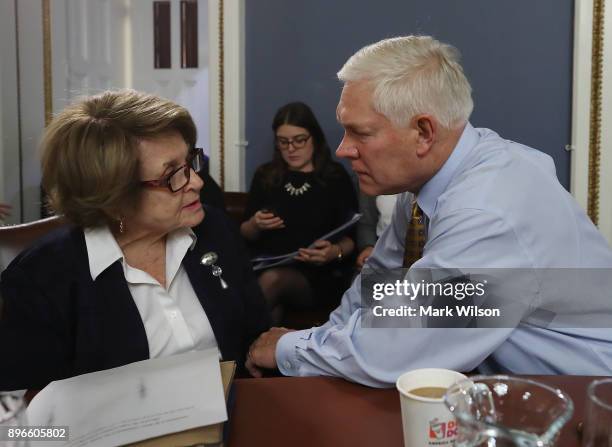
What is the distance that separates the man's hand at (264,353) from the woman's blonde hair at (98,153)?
16.2 inches

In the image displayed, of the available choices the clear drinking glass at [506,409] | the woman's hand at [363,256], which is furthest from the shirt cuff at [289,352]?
the woman's hand at [363,256]

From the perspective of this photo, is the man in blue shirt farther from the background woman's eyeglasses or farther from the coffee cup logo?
the background woman's eyeglasses

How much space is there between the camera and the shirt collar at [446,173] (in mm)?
1380

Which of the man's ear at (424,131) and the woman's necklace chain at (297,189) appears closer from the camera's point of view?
the man's ear at (424,131)

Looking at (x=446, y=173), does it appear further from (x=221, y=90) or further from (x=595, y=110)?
(x=221, y=90)

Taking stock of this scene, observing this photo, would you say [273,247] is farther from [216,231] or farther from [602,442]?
[602,442]

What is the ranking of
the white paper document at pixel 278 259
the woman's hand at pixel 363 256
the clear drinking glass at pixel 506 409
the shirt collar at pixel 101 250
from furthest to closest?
the woman's hand at pixel 363 256 < the white paper document at pixel 278 259 < the shirt collar at pixel 101 250 < the clear drinking glass at pixel 506 409

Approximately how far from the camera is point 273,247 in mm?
2994

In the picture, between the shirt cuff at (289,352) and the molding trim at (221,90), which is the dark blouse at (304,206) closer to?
the molding trim at (221,90)

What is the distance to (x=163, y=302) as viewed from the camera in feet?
4.48

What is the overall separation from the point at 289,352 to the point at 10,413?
0.62m

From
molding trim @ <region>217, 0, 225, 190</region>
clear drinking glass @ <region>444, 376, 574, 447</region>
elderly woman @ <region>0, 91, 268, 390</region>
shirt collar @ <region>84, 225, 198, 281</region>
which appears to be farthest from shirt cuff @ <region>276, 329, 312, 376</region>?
molding trim @ <region>217, 0, 225, 190</region>

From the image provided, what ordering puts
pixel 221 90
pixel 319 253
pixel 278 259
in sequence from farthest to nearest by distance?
pixel 221 90, pixel 278 259, pixel 319 253

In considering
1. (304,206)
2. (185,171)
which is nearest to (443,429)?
(185,171)
